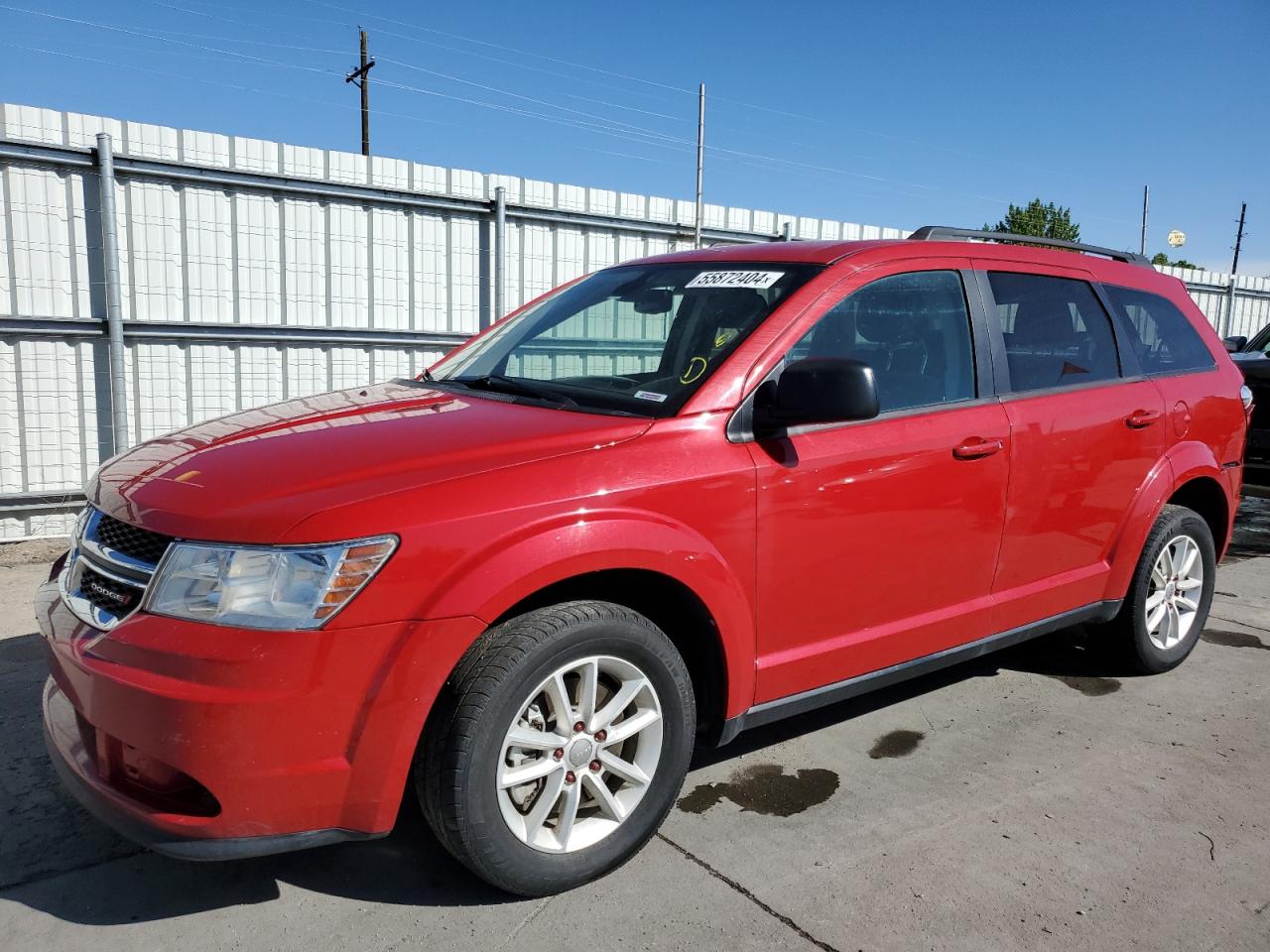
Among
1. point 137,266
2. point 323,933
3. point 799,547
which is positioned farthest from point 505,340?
point 137,266

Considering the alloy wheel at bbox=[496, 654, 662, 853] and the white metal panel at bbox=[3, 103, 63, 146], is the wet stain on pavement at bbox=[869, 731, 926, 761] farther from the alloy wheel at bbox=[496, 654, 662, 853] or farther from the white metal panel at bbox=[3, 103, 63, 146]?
the white metal panel at bbox=[3, 103, 63, 146]

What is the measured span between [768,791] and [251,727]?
1.76 meters

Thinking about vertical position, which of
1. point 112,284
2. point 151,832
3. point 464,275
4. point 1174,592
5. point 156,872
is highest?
point 464,275

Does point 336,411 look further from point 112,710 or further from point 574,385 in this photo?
point 112,710

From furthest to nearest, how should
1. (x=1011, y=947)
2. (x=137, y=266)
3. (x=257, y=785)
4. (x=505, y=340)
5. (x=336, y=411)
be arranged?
(x=137, y=266) < (x=505, y=340) < (x=336, y=411) < (x=1011, y=947) < (x=257, y=785)

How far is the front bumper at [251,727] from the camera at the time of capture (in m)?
2.17

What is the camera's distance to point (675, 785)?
2789mm

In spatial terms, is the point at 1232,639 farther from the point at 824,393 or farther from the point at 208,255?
the point at 208,255

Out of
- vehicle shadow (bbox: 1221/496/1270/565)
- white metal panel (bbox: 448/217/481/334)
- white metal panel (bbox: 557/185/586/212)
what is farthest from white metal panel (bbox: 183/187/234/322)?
vehicle shadow (bbox: 1221/496/1270/565)

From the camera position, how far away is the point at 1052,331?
384 centimetres

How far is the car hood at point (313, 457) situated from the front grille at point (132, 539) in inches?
1.2

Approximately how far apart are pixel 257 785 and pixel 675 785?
3.76ft

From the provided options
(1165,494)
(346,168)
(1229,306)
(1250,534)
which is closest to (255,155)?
(346,168)

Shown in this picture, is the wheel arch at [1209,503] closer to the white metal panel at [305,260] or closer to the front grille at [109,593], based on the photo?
the front grille at [109,593]
